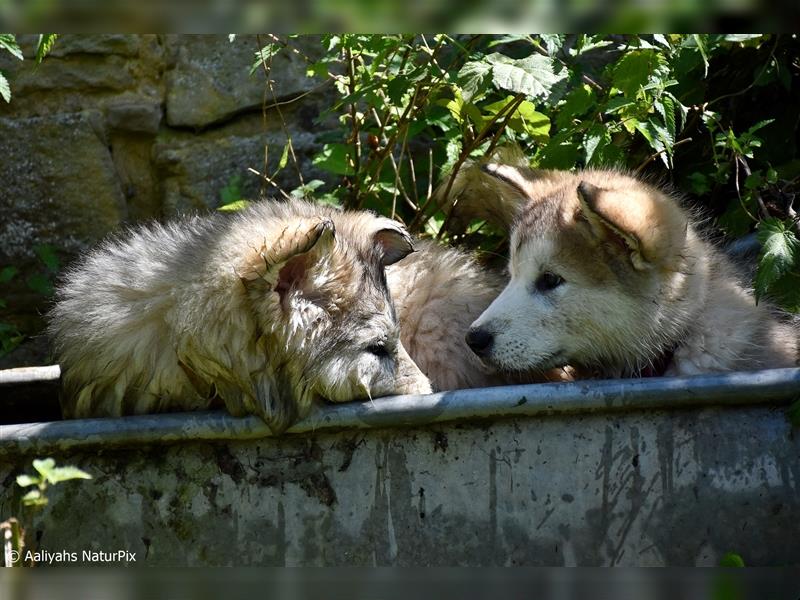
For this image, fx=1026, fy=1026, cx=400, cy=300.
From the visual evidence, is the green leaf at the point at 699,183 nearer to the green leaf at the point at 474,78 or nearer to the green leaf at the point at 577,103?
the green leaf at the point at 577,103

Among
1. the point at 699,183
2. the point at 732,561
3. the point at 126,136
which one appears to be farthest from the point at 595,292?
the point at 126,136

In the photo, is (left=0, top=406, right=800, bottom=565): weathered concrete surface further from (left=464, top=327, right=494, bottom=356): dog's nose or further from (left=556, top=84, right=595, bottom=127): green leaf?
(left=556, top=84, right=595, bottom=127): green leaf

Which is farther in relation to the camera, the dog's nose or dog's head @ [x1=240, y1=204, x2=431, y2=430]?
the dog's nose

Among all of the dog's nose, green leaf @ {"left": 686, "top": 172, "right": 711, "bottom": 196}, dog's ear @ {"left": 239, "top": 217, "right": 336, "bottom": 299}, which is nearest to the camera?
dog's ear @ {"left": 239, "top": 217, "right": 336, "bottom": 299}

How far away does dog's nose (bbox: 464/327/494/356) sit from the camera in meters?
3.40

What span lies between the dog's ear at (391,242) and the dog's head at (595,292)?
364mm

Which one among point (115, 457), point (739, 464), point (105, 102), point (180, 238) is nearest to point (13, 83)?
point (105, 102)

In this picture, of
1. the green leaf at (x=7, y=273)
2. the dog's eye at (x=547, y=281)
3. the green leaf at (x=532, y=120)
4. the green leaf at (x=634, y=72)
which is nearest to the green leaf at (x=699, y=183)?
the green leaf at (x=532, y=120)

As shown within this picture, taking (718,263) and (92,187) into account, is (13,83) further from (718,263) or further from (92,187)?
(718,263)

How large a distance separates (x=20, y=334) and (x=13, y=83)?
1272 millimetres

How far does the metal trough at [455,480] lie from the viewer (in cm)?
288

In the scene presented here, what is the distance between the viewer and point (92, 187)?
5.28 meters

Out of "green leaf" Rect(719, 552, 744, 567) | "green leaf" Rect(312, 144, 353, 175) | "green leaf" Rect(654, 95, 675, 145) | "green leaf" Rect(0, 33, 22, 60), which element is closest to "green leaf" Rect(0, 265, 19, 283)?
"green leaf" Rect(312, 144, 353, 175)

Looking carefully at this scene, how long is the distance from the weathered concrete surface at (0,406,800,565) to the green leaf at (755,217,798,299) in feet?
1.50
